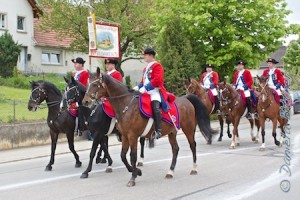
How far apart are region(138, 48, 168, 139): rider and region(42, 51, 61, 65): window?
33928 millimetres

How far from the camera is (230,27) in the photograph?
2384 cm

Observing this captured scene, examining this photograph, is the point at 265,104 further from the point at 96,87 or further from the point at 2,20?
the point at 2,20

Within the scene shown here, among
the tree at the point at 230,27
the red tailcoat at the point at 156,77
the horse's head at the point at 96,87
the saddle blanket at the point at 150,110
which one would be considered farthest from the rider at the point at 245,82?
the tree at the point at 230,27

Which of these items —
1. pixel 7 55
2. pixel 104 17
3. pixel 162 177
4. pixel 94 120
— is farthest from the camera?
pixel 104 17

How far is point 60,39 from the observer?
4153 centimetres

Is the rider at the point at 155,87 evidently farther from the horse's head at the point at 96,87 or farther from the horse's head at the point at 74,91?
the horse's head at the point at 74,91

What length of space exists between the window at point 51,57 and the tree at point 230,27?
1932 centimetres

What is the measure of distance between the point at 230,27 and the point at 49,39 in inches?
928

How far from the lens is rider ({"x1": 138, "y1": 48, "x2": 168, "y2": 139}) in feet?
29.9

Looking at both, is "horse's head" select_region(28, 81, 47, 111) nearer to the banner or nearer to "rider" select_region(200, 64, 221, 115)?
"rider" select_region(200, 64, 221, 115)

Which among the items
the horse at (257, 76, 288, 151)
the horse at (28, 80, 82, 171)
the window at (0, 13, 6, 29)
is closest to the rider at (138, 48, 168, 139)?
the horse at (28, 80, 82, 171)

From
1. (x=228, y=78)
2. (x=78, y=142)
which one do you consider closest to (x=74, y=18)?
(x=228, y=78)

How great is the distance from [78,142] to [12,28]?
2598 cm

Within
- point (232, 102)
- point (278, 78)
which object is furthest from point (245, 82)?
point (278, 78)
